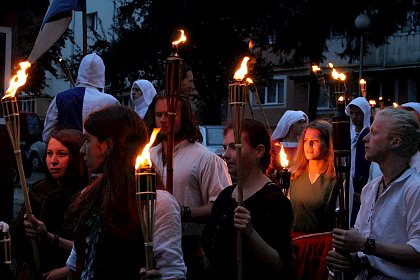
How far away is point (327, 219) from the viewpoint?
651 cm

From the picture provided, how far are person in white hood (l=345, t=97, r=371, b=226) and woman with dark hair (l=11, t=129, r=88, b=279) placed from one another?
7.94 ft

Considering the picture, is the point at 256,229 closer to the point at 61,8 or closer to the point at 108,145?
the point at 108,145

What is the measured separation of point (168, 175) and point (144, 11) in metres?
25.8

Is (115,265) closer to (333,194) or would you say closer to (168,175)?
(168,175)

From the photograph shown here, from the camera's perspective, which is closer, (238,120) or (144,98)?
(238,120)

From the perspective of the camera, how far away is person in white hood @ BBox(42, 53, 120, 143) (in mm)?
7363

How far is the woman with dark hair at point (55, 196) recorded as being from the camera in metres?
4.98

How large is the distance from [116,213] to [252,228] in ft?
3.41

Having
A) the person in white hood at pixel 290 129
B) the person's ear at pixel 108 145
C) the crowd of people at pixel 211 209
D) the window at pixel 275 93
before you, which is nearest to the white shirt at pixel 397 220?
the crowd of people at pixel 211 209

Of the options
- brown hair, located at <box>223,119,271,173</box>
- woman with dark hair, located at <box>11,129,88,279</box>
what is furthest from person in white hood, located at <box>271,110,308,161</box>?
woman with dark hair, located at <box>11,129,88,279</box>

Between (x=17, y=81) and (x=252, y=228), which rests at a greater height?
(x=17, y=81)

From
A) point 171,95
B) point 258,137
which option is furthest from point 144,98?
point 258,137

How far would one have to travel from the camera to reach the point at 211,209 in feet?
17.4

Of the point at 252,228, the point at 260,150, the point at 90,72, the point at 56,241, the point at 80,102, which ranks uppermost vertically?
the point at 90,72
